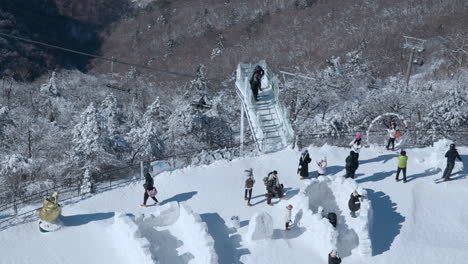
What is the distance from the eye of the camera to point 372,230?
20.8 metres

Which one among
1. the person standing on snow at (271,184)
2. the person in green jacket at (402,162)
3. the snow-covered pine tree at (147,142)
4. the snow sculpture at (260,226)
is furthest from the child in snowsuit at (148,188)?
Result: the snow-covered pine tree at (147,142)

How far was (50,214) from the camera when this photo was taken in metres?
19.2

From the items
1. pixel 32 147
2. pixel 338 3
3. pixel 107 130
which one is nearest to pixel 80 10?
pixel 338 3

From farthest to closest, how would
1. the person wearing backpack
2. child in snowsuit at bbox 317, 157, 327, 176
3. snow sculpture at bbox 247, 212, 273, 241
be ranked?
child in snowsuit at bbox 317, 157, 327, 176, the person wearing backpack, snow sculpture at bbox 247, 212, 273, 241

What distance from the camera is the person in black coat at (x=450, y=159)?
74.4 feet

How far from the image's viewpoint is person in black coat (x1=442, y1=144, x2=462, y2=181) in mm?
22688

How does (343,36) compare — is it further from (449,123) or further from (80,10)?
(80,10)

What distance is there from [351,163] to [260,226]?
5.47m

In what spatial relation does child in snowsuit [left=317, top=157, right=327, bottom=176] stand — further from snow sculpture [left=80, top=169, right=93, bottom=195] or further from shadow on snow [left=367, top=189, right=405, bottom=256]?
snow sculpture [left=80, top=169, right=93, bottom=195]

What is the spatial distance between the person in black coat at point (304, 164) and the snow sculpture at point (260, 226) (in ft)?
13.2

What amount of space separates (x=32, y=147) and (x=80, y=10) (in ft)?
199

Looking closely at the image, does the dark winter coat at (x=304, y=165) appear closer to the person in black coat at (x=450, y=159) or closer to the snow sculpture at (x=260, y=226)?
the snow sculpture at (x=260, y=226)

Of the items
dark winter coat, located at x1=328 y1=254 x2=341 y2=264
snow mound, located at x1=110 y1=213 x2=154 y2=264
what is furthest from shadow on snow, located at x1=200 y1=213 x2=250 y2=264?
dark winter coat, located at x1=328 y1=254 x2=341 y2=264

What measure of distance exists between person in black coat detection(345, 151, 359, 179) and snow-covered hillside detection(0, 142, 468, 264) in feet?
2.16
